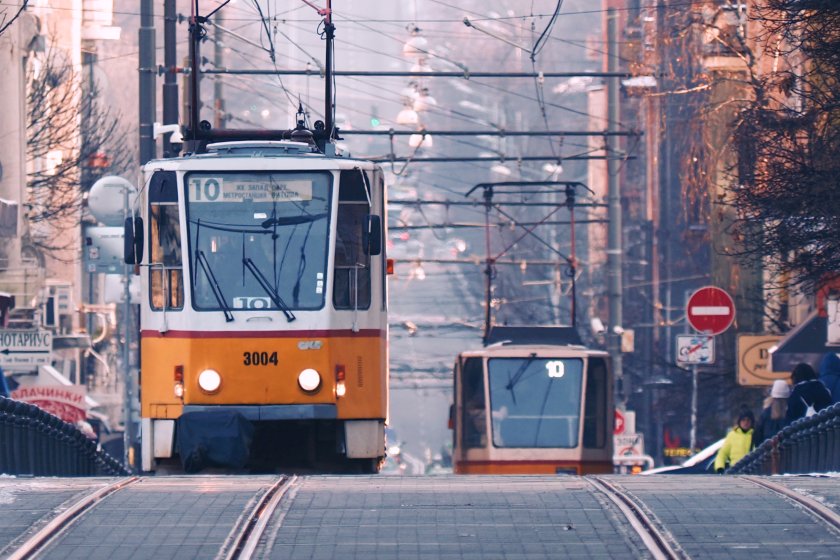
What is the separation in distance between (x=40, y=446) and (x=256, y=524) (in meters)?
8.07

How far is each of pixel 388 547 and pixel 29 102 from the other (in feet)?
93.3

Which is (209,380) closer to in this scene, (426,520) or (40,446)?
(40,446)

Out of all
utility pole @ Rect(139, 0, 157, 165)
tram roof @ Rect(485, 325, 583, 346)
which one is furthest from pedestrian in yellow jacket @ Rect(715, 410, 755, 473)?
utility pole @ Rect(139, 0, 157, 165)

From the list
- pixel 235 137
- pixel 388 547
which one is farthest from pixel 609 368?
pixel 388 547

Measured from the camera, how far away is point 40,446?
723 inches

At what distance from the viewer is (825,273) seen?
1945 centimetres

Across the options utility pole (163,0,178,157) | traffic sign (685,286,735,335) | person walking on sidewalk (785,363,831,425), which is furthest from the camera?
traffic sign (685,286,735,335)

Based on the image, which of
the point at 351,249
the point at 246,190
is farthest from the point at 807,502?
the point at 246,190

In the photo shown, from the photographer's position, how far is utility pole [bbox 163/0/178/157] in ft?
83.7

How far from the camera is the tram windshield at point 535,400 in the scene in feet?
78.7

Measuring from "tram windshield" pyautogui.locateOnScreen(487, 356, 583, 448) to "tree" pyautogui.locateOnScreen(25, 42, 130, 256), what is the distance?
13254 millimetres

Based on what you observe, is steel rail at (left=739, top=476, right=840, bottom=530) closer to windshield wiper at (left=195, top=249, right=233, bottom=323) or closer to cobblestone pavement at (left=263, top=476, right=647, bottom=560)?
cobblestone pavement at (left=263, top=476, right=647, bottom=560)

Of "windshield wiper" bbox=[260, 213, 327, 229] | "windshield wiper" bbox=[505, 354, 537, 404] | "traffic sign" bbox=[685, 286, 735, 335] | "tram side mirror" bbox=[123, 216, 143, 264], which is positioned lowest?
"windshield wiper" bbox=[505, 354, 537, 404]

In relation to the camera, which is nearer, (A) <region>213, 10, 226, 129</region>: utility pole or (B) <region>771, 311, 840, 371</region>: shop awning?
(B) <region>771, 311, 840, 371</region>: shop awning
